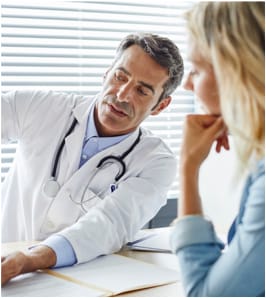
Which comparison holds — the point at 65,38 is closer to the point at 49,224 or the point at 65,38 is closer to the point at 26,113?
the point at 26,113

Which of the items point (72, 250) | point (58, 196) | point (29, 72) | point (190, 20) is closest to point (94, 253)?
point (72, 250)

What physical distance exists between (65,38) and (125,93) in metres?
0.78

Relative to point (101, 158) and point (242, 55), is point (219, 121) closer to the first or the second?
point (242, 55)

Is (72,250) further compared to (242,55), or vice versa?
(72,250)

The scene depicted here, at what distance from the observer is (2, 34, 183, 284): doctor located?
1.62 metres

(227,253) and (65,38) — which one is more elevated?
(65,38)

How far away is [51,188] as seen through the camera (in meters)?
1.65

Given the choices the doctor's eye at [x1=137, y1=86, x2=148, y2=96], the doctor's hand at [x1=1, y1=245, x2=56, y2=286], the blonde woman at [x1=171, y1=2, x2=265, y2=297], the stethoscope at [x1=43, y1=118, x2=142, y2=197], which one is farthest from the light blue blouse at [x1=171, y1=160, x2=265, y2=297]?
the doctor's eye at [x1=137, y1=86, x2=148, y2=96]

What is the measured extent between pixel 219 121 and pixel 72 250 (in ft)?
1.65

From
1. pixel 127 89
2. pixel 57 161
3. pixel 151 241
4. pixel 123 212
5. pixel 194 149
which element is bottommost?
pixel 151 241

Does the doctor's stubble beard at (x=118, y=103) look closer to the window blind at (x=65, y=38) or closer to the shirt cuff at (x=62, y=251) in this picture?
the shirt cuff at (x=62, y=251)

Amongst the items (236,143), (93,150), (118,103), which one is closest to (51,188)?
(93,150)

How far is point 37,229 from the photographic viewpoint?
1647 millimetres

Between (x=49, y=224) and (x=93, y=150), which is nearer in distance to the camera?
(x=49, y=224)
